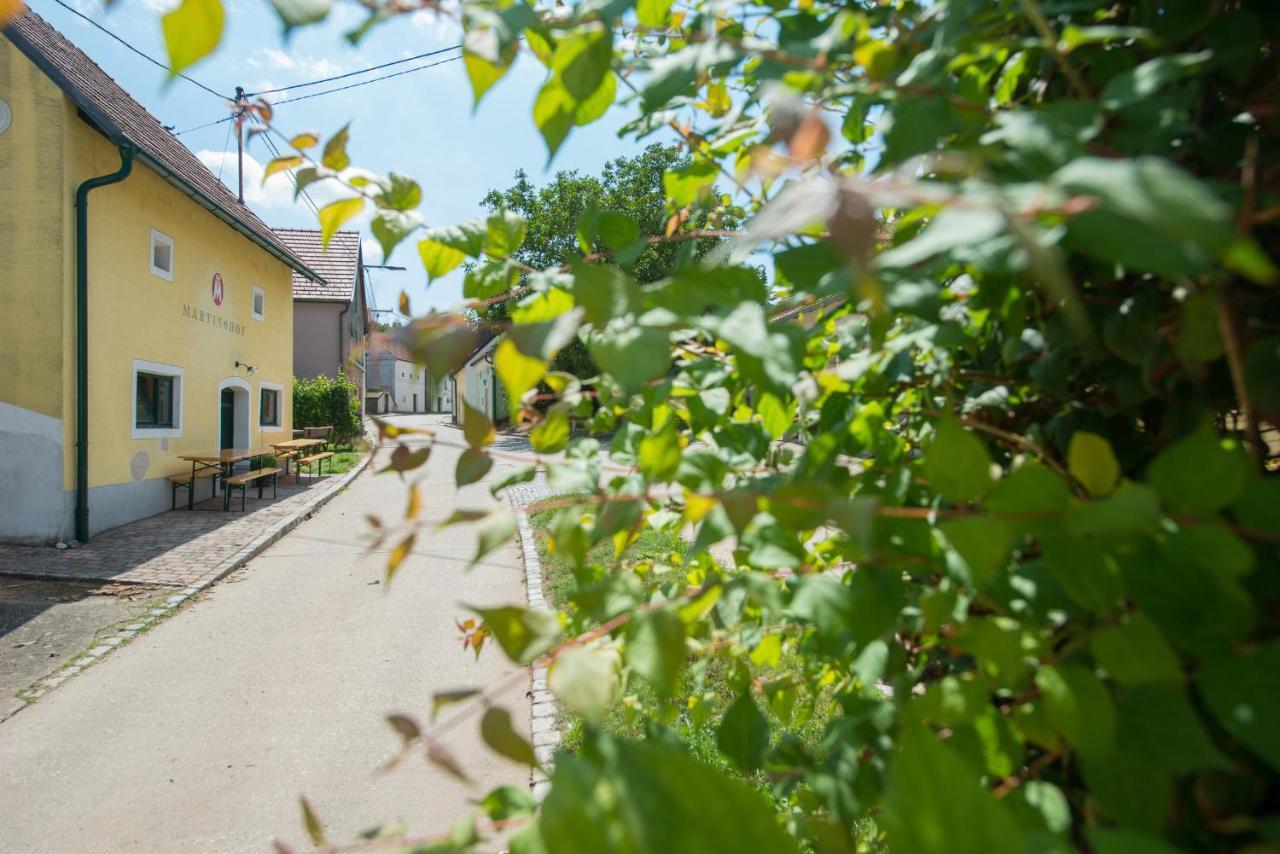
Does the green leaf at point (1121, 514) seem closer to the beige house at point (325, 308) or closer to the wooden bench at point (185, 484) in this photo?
the wooden bench at point (185, 484)

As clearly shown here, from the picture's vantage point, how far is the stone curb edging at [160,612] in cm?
517

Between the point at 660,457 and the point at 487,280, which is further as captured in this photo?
the point at 487,280

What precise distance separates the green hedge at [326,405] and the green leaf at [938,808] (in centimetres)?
2375

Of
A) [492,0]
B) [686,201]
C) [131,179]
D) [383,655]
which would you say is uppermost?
[131,179]

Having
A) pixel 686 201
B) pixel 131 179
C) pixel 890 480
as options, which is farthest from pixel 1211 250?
pixel 131 179

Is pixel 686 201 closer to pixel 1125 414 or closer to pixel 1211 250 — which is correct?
pixel 1125 414

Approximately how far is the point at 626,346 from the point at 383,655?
593 centimetres

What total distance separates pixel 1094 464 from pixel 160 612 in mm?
7870

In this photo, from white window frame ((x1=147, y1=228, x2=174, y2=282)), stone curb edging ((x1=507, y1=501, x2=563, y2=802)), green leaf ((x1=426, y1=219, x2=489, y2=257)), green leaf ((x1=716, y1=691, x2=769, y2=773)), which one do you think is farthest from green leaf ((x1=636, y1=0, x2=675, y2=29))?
white window frame ((x1=147, y1=228, x2=174, y2=282))

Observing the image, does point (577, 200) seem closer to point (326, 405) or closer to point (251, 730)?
point (326, 405)

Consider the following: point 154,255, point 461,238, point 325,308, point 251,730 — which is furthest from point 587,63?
point 325,308

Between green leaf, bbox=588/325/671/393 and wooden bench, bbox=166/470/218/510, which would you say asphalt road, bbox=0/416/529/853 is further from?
wooden bench, bbox=166/470/218/510

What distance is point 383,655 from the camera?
5.87 metres

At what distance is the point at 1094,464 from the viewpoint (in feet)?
2.17
